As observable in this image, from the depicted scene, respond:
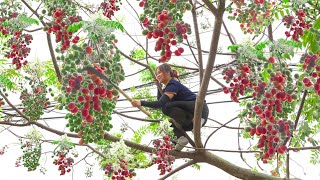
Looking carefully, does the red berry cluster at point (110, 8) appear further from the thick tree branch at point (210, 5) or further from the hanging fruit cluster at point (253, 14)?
the thick tree branch at point (210, 5)

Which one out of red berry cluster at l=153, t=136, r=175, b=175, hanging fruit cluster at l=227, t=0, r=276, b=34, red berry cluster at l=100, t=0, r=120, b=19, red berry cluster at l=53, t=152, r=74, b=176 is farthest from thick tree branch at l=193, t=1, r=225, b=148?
red berry cluster at l=100, t=0, r=120, b=19

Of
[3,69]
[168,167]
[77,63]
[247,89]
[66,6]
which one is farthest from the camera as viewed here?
[3,69]

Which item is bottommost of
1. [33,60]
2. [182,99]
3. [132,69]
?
[182,99]

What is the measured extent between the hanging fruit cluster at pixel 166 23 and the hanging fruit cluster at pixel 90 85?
19cm

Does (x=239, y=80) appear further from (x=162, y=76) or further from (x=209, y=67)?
(x=162, y=76)

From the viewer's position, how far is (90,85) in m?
1.88

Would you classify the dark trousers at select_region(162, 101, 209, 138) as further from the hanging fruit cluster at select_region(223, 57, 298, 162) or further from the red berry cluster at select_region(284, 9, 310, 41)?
the hanging fruit cluster at select_region(223, 57, 298, 162)

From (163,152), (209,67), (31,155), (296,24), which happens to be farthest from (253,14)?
(31,155)

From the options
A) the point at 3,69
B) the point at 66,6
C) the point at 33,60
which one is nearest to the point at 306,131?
the point at 66,6

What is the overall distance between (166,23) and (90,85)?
1.34 ft

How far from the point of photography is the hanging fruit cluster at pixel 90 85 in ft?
6.16

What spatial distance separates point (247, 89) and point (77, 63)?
0.91 m

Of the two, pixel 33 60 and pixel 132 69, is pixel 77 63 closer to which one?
pixel 33 60

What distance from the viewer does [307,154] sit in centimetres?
499
